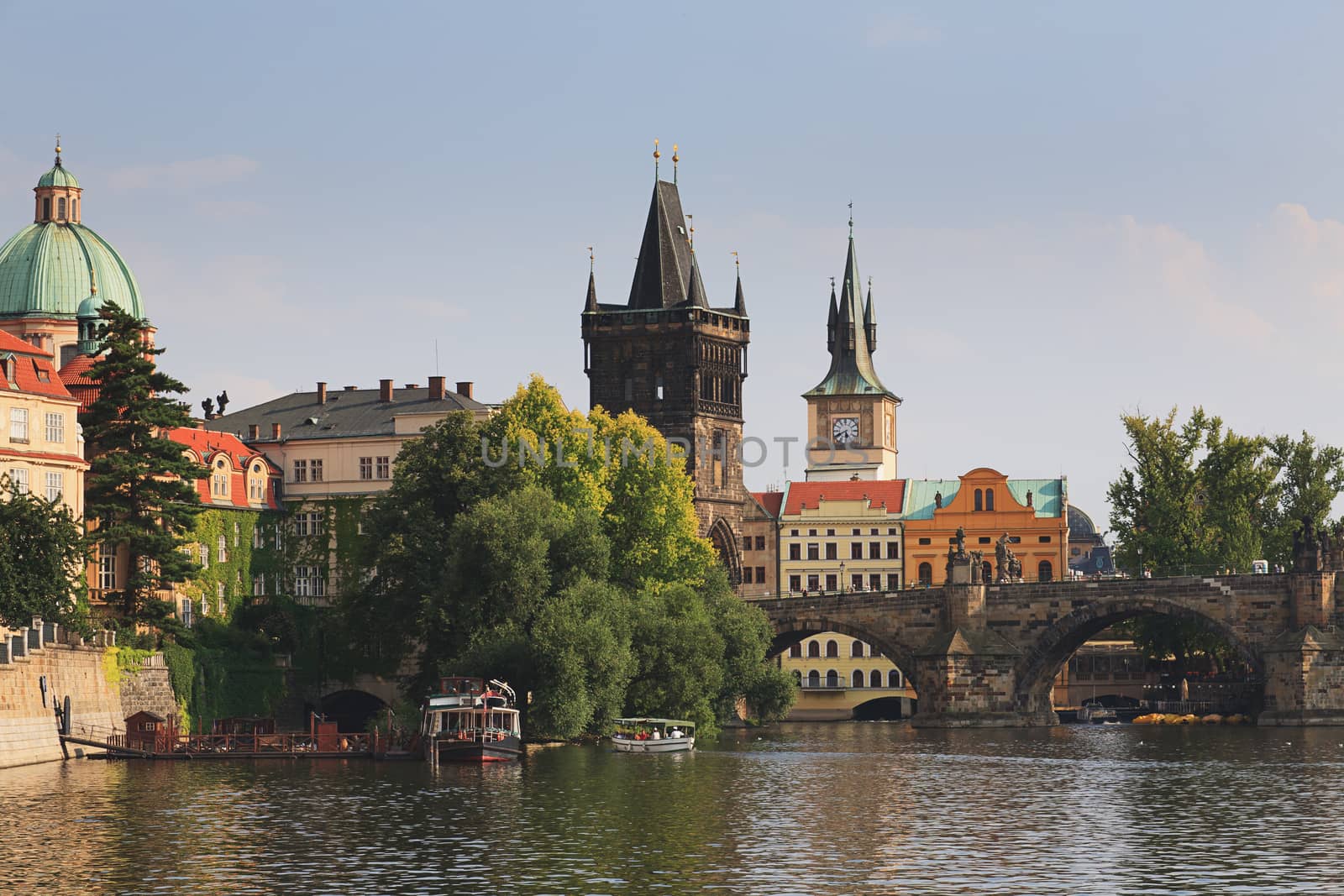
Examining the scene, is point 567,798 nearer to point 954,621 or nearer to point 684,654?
point 684,654

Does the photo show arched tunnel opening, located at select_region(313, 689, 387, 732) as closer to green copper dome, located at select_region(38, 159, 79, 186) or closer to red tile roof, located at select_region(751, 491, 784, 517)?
green copper dome, located at select_region(38, 159, 79, 186)

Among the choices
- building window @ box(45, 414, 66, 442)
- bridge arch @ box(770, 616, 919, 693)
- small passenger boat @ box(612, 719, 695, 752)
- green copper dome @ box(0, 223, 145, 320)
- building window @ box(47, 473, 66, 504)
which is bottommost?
small passenger boat @ box(612, 719, 695, 752)

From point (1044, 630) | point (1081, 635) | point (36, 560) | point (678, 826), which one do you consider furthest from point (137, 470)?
point (1081, 635)

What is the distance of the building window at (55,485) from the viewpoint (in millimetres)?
94250

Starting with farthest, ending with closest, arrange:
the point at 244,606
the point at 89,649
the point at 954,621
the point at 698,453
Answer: the point at 698,453 → the point at 954,621 → the point at 244,606 → the point at 89,649

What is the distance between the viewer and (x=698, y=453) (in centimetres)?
15488

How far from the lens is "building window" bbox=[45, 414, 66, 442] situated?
3738 inches

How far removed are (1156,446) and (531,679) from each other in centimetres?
6013

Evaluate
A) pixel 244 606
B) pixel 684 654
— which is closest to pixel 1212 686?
pixel 684 654

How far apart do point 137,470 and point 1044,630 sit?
51.0 metres

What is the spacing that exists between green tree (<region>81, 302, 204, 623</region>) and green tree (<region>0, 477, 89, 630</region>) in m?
8.78

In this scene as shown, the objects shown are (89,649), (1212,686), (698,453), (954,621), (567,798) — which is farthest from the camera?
(698,453)

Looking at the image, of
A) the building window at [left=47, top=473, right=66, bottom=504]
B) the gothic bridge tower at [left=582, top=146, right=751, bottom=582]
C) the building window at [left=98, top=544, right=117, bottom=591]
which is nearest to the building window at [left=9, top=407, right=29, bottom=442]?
the building window at [left=47, top=473, right=66, bottom=504]

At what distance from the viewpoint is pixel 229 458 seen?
12038 cm
